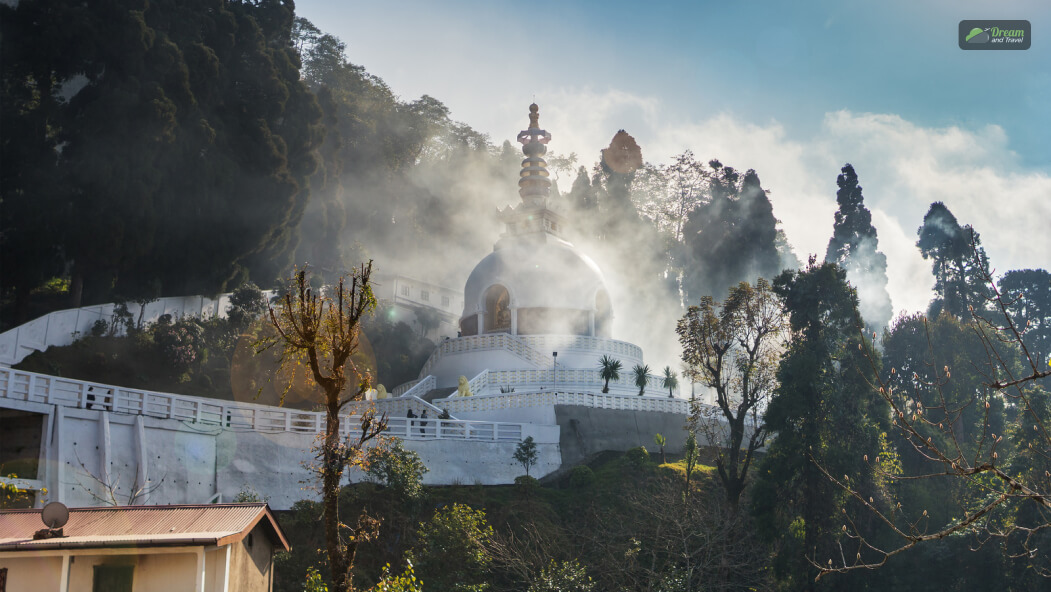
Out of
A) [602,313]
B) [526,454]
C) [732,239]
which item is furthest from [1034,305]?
[526,454]

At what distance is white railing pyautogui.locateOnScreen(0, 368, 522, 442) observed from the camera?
22.0m

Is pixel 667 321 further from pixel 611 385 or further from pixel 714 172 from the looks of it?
pixel 611 385

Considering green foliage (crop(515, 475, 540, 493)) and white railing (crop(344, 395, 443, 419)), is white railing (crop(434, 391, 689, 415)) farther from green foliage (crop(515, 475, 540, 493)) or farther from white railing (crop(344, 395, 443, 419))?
green foliage (crop(515, 475, 540, 493))

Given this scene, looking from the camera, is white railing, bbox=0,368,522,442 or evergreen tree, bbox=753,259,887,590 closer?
white railing, bbox=0,368,522,442

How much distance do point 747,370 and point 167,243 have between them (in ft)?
64.8

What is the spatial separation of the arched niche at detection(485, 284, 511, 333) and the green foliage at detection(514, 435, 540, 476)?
14.7 meters

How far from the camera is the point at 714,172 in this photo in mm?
61969

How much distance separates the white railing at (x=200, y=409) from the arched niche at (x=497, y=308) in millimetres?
11654

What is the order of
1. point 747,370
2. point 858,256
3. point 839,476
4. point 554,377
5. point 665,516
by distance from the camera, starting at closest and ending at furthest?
point 665,516 < point 839,476 < point 747,370 < point 554,377 < point 858,256

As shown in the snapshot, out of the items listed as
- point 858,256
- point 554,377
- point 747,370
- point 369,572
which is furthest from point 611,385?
point 858,256

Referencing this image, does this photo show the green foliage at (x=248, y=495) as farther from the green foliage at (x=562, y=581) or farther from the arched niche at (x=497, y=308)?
the arched niche at (x=497, y=308)

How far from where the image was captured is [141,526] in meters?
13.9

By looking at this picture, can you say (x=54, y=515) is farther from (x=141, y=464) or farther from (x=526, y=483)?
(x=526, y=483)

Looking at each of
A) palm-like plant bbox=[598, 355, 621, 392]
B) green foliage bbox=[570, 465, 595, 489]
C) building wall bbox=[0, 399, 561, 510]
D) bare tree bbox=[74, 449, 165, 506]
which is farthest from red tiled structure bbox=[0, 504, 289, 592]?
palm-like plant bbox=[598, 355, 621, 392]
